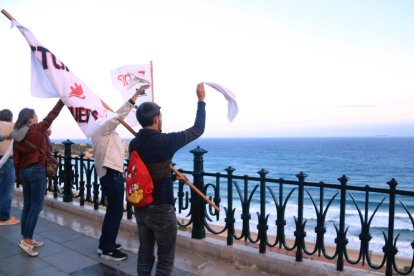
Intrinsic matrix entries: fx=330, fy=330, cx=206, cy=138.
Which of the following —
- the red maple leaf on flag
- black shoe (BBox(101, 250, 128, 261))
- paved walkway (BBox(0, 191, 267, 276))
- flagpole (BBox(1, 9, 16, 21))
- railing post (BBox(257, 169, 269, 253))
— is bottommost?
paved walkway (BBox(0, 191, 267, 276))

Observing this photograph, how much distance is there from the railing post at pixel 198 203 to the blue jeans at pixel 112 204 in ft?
3.57

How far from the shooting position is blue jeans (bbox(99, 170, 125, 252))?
4.38 m

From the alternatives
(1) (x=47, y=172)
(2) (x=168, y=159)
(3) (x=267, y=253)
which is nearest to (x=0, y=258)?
(1) (x=47, y=172)

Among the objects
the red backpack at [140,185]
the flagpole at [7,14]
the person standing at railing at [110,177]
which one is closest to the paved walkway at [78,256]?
the person standing at railing at [110,177]

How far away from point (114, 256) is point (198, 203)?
139cm

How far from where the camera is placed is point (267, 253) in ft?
14.4

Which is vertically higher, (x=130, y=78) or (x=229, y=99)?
(x=130, y=78)

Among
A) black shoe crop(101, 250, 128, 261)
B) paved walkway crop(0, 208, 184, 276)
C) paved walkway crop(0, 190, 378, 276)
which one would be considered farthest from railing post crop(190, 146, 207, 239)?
black shoe crop(101, 250, 128, 261)

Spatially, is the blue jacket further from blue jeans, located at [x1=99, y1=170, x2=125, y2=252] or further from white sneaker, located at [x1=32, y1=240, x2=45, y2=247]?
white sneaker, located at [x1=32, y1=240, x2=45, y2=247]

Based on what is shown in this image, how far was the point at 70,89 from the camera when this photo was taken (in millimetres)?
4082

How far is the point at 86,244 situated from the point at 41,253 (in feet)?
2.09

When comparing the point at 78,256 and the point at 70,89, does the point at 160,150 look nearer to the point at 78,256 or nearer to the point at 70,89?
the point at 70,89

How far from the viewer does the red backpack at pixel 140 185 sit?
9.39 feet

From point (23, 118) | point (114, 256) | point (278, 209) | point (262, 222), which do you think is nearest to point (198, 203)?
point (262, 222)
